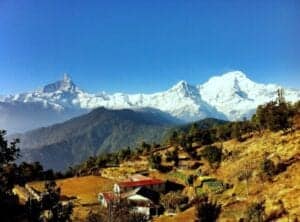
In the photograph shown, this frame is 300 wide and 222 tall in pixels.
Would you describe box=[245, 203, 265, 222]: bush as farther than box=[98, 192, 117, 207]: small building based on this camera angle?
No

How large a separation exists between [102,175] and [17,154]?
93852mm

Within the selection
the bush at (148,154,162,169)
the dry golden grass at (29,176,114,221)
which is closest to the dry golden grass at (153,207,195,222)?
the dry golden grass at (29,176,114,221)

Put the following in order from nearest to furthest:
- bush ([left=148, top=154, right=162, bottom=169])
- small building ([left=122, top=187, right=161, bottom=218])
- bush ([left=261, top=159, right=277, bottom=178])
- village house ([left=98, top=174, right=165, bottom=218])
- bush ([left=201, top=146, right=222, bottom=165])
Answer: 1. bush ([left=261, top=159, right=277, bottom=178])
2. small building ([left=122, top=187, right=161, bottom=218])
3. village house ([left=98, top=174, right=165, bottom=218])
4. bush ([left=201, top=146, right=222, bottom=165])
5. bush ([left=148, top=154, right=162, bottom=169])

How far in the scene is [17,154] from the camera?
69.5 ft

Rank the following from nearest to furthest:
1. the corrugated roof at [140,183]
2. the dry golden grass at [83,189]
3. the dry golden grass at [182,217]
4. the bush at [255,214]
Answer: the bush at [255,214] → the dry golden grass at [182,217] → the dry golden grass at [83,189] → the corrugated roof at [140,183]

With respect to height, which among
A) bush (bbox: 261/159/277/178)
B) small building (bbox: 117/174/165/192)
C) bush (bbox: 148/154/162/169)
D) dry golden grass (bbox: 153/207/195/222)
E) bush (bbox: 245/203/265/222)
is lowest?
dry golden grass (bbox: 153/207/195/222)

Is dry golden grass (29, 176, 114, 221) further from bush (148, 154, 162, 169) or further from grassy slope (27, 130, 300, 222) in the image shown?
bush (148, 154, 162, 169)

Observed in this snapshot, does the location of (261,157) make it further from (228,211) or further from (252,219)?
(252,219)

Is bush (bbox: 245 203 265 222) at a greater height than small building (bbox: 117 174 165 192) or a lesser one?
lesser

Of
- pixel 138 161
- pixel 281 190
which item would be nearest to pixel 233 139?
pixel 138 161

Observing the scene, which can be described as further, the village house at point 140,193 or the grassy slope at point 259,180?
the village house at point 140,193

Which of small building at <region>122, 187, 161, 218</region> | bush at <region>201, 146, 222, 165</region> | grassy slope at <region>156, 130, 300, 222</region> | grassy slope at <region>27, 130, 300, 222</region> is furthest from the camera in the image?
bush at <region>201, 146, 222, 165</region>

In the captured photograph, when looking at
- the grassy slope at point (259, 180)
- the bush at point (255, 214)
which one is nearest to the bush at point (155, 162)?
the grassy slope at point (259, 180)

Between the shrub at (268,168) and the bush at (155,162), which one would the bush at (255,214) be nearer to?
the shrub at (268,168)
